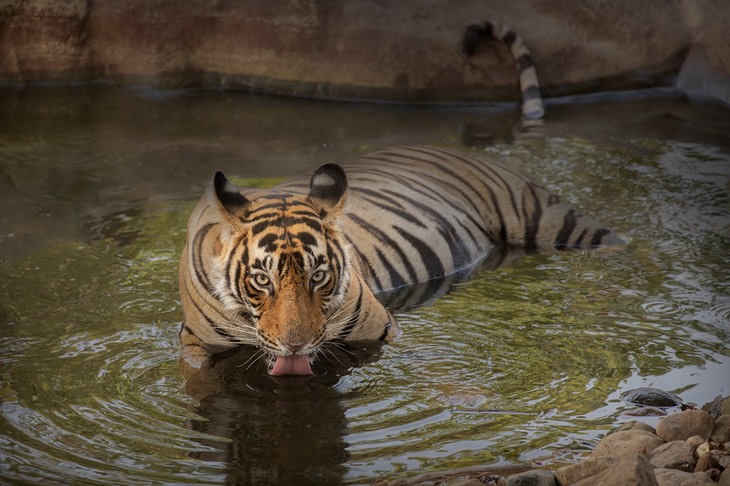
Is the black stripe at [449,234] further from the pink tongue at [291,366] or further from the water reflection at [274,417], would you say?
the pink tongue at [291,366]

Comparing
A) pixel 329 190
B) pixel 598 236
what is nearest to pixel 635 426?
pixel 329 190

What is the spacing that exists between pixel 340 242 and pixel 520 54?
509 centimetres

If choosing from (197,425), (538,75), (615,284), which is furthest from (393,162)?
(538,75)

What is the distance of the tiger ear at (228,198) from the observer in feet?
15.0

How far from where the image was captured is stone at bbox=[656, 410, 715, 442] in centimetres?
398

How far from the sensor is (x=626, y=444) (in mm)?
3879

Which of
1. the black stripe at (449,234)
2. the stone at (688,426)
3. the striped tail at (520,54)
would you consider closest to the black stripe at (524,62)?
the striped tail at (520,54)

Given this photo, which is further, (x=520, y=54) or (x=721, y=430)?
(x=520, y=54)

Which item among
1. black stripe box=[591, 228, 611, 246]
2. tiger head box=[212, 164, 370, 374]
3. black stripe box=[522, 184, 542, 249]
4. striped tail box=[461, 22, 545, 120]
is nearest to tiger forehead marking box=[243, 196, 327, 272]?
tiger head box=[212, 164, 370, 374]

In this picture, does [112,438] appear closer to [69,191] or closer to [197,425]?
[197,425]

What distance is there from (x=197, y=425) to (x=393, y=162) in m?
2.63

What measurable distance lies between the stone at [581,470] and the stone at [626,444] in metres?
0.19

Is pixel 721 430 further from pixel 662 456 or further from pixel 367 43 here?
pixel 367 43

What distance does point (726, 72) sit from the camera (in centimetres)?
939
